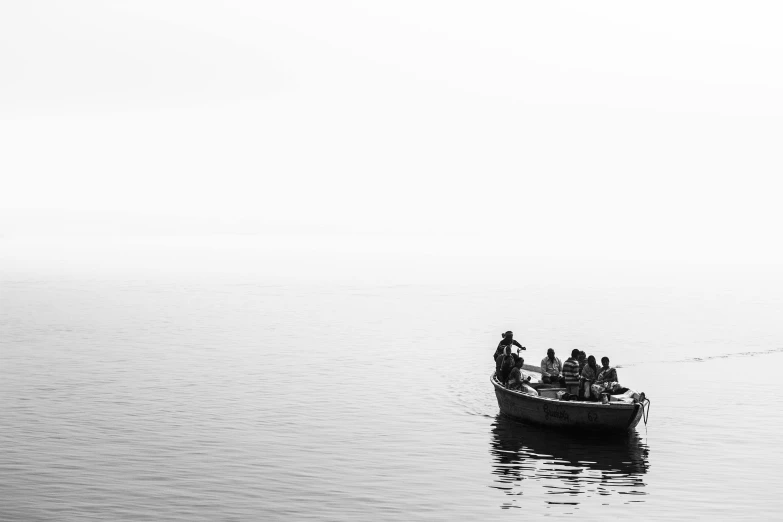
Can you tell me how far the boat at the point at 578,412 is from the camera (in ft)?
128

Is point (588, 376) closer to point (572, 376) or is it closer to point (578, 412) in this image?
point (572, 376)

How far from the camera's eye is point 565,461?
1446 inches

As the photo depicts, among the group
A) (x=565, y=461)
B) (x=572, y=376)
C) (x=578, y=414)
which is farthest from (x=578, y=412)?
(x=565, y=461)

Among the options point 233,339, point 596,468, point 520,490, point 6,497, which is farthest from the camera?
point 233,339

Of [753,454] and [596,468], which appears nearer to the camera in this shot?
[596,468]

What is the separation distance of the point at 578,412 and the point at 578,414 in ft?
0.37

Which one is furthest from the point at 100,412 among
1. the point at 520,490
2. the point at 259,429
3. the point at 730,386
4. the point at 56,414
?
the point at 730,386

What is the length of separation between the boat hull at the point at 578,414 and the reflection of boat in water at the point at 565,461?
48cm

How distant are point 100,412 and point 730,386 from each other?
3910 centimetres

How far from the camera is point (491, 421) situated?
44.9 m

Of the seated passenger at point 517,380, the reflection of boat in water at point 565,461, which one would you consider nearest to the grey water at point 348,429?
the reflection of boat in water at point 565,461

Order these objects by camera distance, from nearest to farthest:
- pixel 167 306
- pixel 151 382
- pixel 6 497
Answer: pixel 6 497, pixel 151 382, pixel 167 306

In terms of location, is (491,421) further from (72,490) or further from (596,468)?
(72,490)

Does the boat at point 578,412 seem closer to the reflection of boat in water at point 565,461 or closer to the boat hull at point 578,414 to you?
the boat hull at point 578,414
